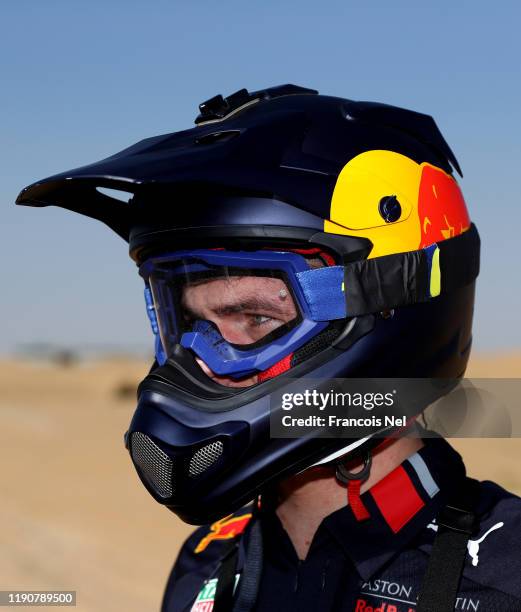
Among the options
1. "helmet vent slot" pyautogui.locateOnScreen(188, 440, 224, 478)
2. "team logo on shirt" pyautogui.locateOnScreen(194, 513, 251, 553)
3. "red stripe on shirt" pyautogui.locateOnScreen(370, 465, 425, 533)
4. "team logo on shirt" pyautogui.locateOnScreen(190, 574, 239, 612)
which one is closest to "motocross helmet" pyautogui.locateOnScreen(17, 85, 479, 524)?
"helmet vent slot" pyautogui.locateOnScreen(188, 440, 224, 478)

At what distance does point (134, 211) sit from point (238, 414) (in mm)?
806

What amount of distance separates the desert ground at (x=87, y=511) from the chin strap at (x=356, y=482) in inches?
193

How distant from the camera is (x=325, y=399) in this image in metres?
2.55

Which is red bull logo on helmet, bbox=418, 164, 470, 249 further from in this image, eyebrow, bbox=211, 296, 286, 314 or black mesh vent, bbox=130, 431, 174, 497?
black mesh vent, bbox=130, 431, 174, 497

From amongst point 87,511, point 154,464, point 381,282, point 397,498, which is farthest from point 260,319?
point 87,511

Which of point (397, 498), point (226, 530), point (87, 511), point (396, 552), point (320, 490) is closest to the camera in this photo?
point (396, 552)

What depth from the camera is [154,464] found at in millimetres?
2568

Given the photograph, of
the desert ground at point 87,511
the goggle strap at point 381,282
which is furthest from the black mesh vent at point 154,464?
the desert ground at point 87,511

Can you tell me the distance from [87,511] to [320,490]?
322 inches

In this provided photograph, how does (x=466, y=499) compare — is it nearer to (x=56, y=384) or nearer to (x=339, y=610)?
(x=339, y=610)

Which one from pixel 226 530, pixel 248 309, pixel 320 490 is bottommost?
pixel 226 530

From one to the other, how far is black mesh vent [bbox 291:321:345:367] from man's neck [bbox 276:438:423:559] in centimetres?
38

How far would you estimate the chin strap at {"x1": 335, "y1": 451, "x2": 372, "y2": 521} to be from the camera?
8.52ft

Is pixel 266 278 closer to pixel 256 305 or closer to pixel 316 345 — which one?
pixel 256 305
